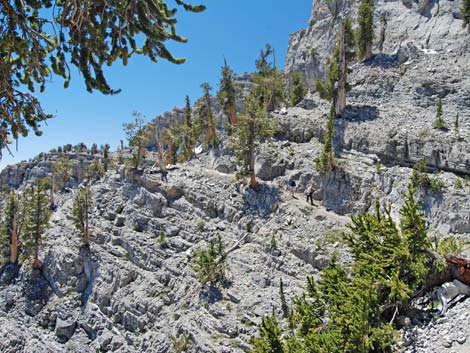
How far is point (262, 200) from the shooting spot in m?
31.3

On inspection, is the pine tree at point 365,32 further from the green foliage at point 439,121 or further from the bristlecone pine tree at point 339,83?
the green foliage at point 439,121

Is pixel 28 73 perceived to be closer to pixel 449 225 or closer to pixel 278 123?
pixel 449 225

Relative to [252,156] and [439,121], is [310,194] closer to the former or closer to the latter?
[252,156]

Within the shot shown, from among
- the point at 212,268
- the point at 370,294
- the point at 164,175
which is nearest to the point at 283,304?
the point at 212,268

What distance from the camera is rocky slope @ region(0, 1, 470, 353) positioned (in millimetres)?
25078

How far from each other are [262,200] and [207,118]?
2035cm

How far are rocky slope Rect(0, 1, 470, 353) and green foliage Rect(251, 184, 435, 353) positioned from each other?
757 cm

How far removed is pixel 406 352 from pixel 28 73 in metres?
12.7

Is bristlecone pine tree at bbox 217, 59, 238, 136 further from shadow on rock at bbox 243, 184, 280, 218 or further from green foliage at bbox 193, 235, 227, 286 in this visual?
green foliage at bbox 193, 235, 227, 286

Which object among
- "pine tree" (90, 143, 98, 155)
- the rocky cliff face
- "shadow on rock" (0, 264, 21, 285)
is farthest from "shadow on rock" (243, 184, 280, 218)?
"pine tree" (90, 143, 98, 155)

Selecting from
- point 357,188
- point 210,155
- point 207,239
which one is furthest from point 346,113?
point 207,239

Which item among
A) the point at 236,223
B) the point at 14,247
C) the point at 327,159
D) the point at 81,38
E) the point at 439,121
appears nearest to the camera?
the point at 81,38

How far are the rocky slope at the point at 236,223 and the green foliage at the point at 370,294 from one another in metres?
7.57

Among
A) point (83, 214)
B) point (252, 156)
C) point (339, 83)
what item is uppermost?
point (339, 83)
